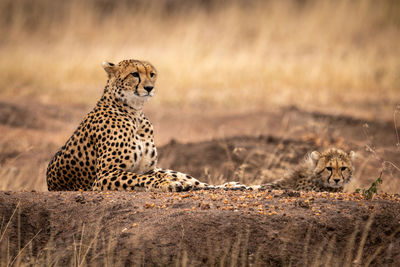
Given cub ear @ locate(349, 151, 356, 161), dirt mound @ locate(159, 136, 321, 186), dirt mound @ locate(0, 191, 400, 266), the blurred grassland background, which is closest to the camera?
dirt mound @ locate(0, 191, 400, 266)

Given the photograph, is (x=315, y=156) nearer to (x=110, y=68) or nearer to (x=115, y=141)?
(x=115, y=141)

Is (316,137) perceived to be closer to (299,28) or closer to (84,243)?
(84,243)

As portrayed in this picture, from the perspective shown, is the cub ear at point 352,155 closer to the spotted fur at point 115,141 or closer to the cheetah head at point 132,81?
the spotted fur at point 115,141

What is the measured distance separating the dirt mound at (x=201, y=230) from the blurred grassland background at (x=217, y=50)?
7213 millimetres

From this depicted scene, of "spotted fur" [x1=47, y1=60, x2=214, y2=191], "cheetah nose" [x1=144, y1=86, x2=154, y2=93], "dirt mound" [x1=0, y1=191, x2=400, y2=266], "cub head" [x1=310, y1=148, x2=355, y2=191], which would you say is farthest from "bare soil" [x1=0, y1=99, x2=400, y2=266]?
"cub head" [x1=310, y1=148, x2=355, y2=191]

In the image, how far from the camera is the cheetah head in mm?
4848

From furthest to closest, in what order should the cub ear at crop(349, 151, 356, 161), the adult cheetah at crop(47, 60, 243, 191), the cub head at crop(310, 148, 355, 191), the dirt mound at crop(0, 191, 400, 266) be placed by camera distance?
the cub ear at crop(349, 151, 356, 161) → the cub head at crop(310, 148, 355, 191) → the adult cheetah at crop(47, 60, 243, 191) → the dirt mound at crop(0, 191, 400, 266)

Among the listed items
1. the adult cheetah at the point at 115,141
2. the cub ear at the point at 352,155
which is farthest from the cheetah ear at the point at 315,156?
the adult cheetah at the point at 115,141

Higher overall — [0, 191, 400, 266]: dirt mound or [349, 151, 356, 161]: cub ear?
[349, 151, 356, 161]: cub ear

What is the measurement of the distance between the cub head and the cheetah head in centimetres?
156

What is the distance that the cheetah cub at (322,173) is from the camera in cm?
531

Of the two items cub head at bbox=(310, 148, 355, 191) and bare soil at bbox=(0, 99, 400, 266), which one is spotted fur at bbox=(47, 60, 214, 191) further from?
cub head at bbox=(310, 148, 355, 191)

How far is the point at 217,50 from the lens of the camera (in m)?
14.3

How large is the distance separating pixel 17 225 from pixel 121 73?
1.57 m
